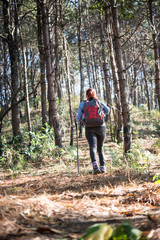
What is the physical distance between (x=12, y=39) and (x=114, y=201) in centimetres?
793

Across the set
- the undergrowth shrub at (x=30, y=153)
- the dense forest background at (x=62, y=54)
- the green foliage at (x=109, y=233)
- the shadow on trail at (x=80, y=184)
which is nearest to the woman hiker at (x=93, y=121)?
the shadow on trail at (x=80, y=184)

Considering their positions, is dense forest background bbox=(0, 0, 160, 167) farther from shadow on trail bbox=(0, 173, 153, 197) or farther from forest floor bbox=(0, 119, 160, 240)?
forest floor bbox=(0, 119, 160, 240)

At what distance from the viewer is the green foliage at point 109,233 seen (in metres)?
1.18

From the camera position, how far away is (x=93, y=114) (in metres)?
4.46

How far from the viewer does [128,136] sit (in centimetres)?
555

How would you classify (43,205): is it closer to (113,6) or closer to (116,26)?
(116,26)

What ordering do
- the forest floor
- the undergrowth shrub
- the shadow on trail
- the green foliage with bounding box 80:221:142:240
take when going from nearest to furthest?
1. the green foliage with bounding box 80:221:142:240
2. the forest floor
3. the shadow on trail
4. the undergrowth shrub

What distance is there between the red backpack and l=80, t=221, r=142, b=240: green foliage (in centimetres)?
324

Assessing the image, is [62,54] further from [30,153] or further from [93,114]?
[93,114]

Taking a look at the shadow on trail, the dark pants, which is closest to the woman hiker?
the dark pants

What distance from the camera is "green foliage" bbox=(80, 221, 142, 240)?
118 centimetres

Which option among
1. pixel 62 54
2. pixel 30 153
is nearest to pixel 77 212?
pixel 30 153

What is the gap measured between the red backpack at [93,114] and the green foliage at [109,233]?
324cm

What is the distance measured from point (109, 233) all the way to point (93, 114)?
132 inches
